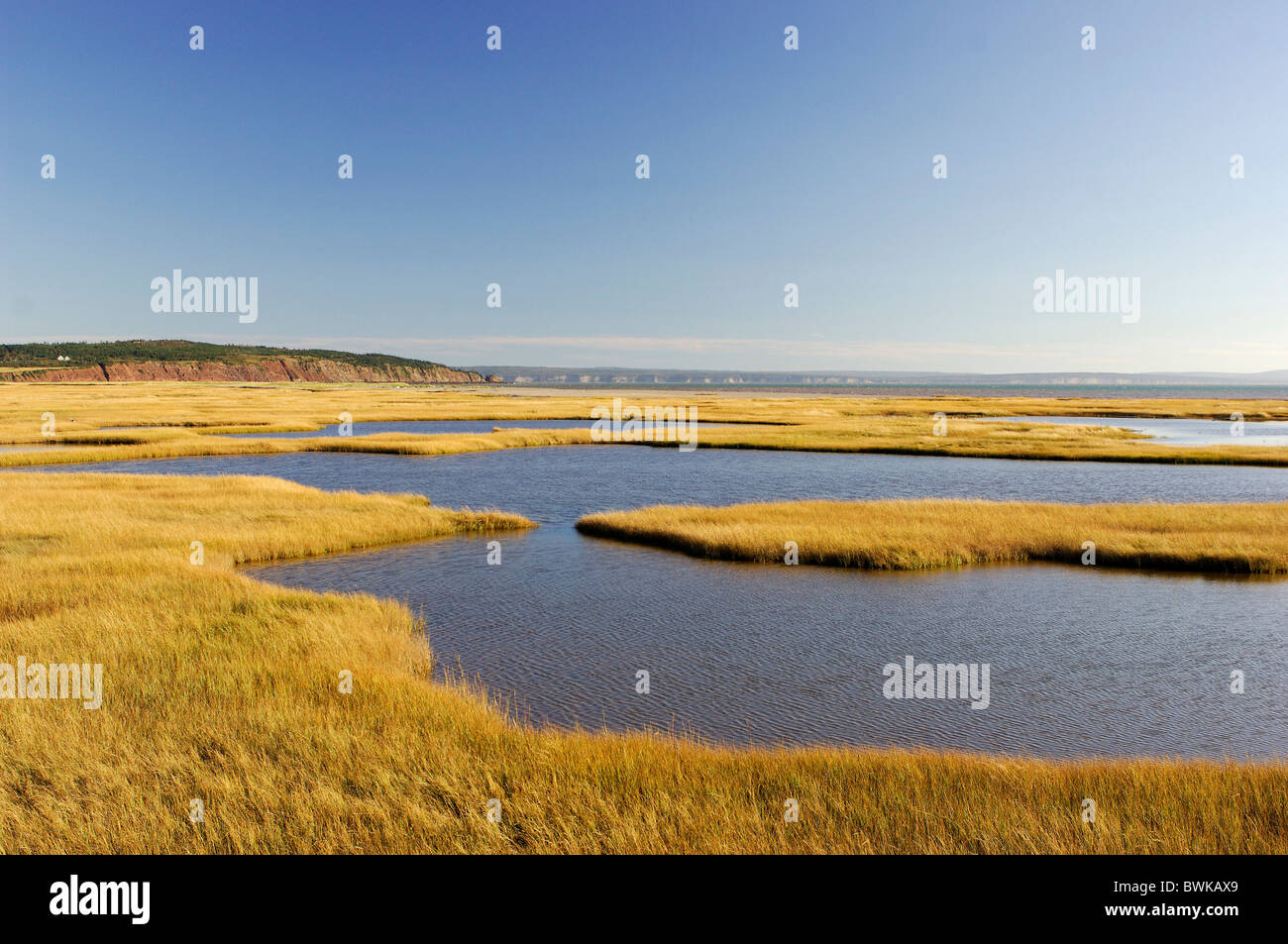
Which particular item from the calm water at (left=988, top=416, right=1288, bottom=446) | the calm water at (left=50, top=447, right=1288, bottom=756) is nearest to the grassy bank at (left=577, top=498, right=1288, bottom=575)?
the calm water at (left=50, top=447, right=1288, bottom=756)

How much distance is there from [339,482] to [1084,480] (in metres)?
40.8

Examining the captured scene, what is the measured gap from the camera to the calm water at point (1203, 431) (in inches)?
2603

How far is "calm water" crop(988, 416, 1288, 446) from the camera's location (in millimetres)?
66125

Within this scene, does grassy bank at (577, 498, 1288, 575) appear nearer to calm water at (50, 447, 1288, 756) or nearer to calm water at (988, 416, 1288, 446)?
calm water at (50, 447, 1288, 756)

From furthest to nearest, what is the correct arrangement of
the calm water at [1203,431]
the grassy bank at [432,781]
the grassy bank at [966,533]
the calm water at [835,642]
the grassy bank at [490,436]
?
the calm water at [1203,431] → the grassy bank at [490,436] → the grassy bank at [966,533] → the calm water at [835,642] → the grassy bank at [432,781]

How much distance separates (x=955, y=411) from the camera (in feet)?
385

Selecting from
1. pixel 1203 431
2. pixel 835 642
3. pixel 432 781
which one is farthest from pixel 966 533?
pixel 1203 431

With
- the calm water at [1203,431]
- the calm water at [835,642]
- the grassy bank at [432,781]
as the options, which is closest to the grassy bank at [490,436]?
the calm water at [1203,431]

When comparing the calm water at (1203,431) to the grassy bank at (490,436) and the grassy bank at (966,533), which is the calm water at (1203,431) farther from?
the grassy bank at (966,533)

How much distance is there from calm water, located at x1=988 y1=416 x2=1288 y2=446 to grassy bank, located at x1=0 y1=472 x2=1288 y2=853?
6633cm

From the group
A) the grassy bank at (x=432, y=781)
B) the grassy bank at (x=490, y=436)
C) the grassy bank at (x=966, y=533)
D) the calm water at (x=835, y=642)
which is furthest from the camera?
the grassy bank at (x=490, y=436)

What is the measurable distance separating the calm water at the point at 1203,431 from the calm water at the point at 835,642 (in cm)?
5382
